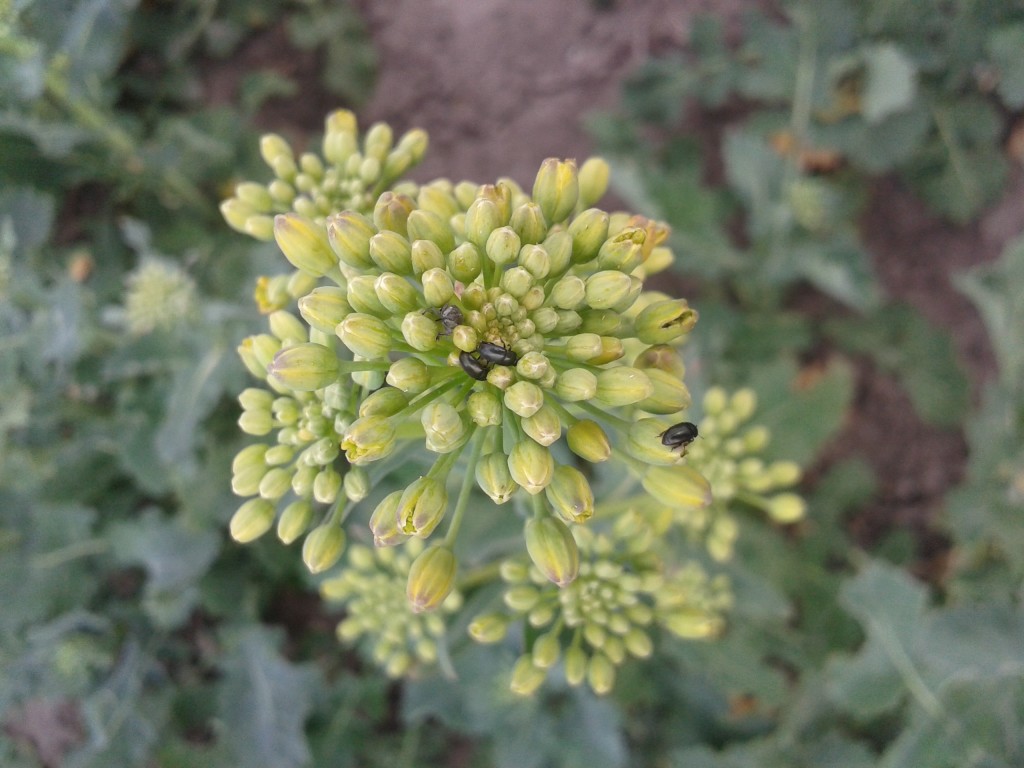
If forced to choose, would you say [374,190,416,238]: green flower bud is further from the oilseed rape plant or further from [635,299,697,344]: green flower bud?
[635,299,697,344]: green flower bud

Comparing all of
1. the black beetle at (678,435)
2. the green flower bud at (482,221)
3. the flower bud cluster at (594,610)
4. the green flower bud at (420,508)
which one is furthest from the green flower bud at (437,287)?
→ the flower bud cluster at (594,610)

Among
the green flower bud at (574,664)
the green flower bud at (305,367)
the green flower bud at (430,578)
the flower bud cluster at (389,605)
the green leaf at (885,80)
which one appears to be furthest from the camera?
the green leaf at (885,80)

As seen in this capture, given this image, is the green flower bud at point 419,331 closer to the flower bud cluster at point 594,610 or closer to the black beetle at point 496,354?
the black beetle at point 496,354

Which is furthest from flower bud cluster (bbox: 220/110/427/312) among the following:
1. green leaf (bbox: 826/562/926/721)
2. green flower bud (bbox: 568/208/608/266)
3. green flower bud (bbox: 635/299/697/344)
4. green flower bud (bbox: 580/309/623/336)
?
green leaf (bbox: 826/562/926/721)

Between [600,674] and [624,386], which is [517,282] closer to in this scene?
[624,386]

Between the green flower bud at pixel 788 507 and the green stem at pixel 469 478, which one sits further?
the green flower bud at pixel 788 507

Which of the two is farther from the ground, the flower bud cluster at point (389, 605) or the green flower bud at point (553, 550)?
the green flower bud at point (553, 550)

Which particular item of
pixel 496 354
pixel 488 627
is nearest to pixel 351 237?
pixel 496 354
